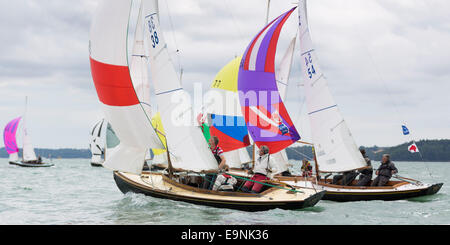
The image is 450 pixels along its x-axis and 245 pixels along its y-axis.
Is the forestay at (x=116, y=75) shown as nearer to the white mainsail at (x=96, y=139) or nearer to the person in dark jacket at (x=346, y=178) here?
the person in dark jacket at (x=346, y=178)

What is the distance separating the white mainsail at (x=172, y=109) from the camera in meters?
11.6

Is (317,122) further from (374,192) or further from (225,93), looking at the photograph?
(225,93)

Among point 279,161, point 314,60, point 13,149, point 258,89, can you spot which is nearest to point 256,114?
point 258,89

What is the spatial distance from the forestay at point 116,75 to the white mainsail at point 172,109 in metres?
0.74

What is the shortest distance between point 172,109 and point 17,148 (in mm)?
46265

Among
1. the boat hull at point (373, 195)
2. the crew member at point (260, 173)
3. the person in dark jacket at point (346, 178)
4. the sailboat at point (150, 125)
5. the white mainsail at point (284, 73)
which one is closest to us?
the sailboat at point (150, 125)

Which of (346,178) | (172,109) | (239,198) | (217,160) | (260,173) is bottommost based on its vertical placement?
(346,178)

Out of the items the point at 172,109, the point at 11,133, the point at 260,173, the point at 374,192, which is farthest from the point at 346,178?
the point at 11,133

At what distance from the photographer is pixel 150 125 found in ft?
37.0

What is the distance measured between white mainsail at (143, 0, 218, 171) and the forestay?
0.74 meters

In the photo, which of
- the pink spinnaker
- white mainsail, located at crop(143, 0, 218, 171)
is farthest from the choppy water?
the pink spinnaker

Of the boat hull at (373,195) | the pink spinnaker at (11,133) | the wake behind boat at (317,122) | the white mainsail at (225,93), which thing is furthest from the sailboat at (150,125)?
the pink spinnaker at (11,133)

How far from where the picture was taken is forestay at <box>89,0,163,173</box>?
11.0 meters

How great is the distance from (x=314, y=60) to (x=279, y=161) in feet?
16.6
